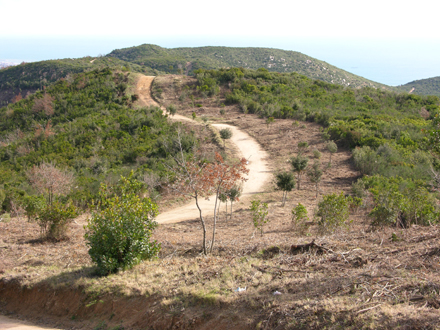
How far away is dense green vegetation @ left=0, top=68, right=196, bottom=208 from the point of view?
18094mm

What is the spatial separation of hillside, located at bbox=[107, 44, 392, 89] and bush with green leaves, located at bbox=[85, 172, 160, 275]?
191 ft

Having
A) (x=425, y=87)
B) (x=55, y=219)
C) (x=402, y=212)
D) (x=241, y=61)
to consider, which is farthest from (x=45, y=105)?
(x=425, y=87)

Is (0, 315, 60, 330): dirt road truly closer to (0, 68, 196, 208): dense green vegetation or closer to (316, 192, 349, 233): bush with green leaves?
(316, 192, 349, 233): bush with green leaves

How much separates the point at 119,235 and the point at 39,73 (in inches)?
2759

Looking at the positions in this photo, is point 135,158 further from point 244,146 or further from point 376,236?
point 376,236

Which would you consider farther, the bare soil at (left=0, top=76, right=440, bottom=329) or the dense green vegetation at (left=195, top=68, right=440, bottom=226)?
the dense green vegetation at (left=195, top=68, right=440, bottom=226)

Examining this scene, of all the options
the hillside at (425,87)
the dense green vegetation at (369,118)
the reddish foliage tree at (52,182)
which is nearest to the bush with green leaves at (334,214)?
the dense green vegetation at (369,118)

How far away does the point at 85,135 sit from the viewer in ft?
84.9

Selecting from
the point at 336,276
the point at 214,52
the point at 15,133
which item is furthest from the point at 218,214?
the point at 214,52

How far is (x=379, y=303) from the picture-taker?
4.41 m

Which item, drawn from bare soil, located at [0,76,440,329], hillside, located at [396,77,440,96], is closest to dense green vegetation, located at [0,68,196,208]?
bare soil, located at [0,76,440,329]

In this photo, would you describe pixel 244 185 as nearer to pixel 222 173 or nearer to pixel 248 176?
pixel 248 176

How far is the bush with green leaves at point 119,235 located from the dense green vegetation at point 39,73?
5362 cm

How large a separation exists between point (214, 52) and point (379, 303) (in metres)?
98.8
